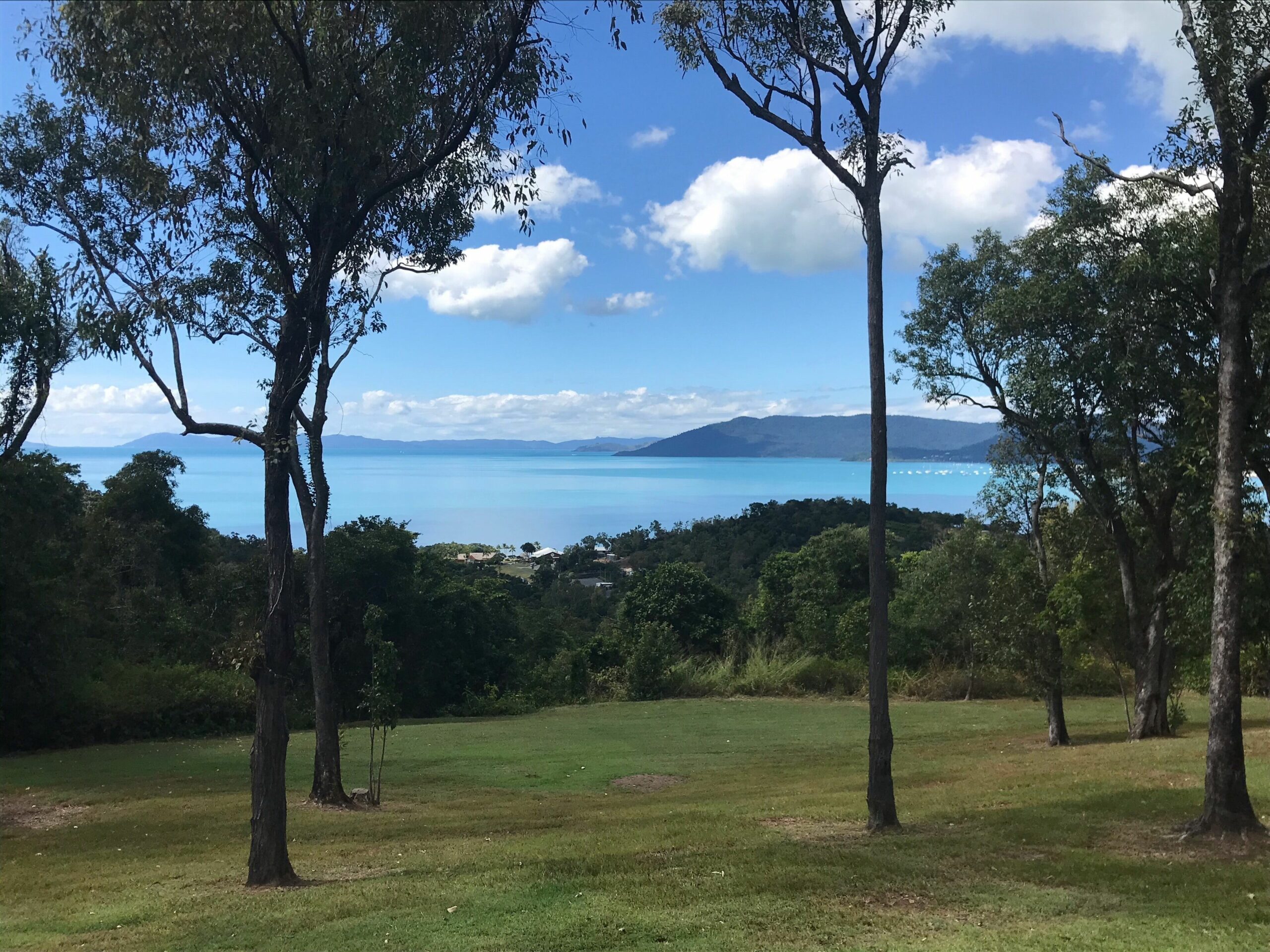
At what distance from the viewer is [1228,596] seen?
9.23m

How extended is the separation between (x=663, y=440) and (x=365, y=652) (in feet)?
545

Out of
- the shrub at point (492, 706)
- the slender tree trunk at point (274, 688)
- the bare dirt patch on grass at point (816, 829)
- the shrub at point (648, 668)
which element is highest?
the slender tree trunk at point (274, 688)

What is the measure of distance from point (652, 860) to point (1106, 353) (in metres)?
11.6

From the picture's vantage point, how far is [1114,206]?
15.7 m

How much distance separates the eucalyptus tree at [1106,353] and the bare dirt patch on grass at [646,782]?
9702 millimetres

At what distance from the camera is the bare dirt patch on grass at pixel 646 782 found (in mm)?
16125

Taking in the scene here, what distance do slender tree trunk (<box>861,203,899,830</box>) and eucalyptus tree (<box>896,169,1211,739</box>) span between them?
399cm

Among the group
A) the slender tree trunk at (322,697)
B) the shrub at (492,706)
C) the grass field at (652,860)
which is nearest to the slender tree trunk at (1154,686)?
the grass field at (652,860)

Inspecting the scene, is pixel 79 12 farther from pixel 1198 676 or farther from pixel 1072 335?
pixel 1198 676

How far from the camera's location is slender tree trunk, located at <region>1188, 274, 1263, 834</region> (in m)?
9.05

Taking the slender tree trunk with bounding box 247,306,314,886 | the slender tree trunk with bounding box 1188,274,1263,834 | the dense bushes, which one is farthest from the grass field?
the dense bushes

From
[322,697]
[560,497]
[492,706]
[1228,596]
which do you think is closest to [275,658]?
[322,697]

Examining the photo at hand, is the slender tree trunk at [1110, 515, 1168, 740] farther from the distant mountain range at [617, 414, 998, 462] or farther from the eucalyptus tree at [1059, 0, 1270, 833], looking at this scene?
the distant mountain range at [617, 414, 998, 462]

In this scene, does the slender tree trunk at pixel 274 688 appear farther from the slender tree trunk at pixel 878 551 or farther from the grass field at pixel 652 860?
the slender tree trunk at pixel 878 551
